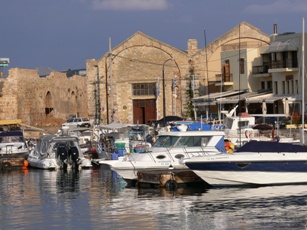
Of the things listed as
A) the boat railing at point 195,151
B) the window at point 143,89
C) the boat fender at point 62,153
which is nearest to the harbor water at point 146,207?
the boat railing at point 195,151

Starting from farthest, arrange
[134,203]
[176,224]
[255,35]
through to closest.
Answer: [255,35] < [134,203] < [176,224]

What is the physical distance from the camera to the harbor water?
82.8ft

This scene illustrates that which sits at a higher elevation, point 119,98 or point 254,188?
point 119,98

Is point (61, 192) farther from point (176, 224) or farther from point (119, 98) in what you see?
point (119, 98)

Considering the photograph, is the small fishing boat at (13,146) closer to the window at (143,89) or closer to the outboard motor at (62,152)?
the outboard motor at (62,152)

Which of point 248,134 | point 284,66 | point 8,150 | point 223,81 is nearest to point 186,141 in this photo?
point 248,134

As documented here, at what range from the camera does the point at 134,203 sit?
29344 mm

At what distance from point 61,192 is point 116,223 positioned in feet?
27.7

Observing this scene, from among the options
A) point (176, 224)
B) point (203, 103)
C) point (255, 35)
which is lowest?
point (176, 224)

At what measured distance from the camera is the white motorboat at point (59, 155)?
144 ft

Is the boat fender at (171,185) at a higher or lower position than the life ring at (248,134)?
lower

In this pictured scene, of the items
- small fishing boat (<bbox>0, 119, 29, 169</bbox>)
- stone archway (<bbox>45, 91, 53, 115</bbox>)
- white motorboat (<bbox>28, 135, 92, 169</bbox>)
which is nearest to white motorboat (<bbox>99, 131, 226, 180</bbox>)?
white motorboat (<bbox>28, 135, 92, 169</bbox>)

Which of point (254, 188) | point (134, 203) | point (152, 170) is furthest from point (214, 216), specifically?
point (152, 170)

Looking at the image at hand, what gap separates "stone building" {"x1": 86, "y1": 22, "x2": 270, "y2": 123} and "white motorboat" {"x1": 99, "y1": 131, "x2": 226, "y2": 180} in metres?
34.1
